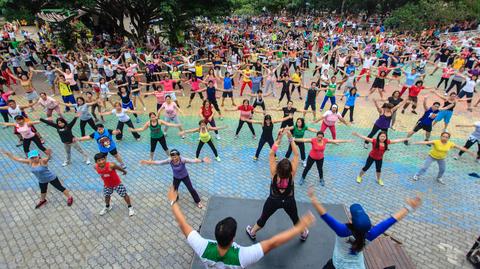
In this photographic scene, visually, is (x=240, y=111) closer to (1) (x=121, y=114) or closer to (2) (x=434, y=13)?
(1) (x=121, y=114)

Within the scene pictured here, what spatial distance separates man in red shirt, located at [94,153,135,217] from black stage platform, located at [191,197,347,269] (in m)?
1.77

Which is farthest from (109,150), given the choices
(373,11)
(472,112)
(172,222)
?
(373,11)

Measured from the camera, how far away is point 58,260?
5.00 meters

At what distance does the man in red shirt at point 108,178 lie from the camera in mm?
5310

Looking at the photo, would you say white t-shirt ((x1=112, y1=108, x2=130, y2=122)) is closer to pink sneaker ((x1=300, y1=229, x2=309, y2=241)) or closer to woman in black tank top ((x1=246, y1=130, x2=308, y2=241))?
woman in black tank top ((x1=246, y1=130, x2=308, y2=241))

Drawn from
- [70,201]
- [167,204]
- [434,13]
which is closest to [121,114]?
[70,201]

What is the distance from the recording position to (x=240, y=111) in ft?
33.3

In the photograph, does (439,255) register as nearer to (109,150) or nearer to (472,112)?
(109,150)

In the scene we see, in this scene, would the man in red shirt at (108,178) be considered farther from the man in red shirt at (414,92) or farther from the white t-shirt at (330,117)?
the man in red shirt at (414,92)

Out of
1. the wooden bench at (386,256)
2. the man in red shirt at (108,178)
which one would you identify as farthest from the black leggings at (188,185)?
the wooden bench at (386,256)

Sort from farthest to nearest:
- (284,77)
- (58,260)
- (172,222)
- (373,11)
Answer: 1. (373,11)
2. (284,77)
3. (172,222)
4. (58,260)

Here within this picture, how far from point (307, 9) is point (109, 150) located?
44738mm

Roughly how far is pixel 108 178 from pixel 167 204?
4.83 feet

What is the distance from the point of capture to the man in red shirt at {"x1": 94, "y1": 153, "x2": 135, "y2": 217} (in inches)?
209
